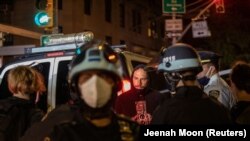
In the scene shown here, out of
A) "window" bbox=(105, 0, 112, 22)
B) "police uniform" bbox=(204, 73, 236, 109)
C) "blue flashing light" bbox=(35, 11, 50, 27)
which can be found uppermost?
"window" bbox=(105, 0, 112, 22)

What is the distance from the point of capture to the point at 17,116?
Answer: 198 inches

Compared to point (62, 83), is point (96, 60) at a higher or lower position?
higher

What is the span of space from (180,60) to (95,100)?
142cm

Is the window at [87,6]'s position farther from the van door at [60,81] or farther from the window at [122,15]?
the van door at [60,81]

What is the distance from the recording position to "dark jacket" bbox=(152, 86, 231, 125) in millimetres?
3848

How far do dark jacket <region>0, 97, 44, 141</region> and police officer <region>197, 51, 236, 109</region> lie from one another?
1982 millimetres

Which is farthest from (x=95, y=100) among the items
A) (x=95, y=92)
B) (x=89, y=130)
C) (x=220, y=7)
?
(x=220, y=7)

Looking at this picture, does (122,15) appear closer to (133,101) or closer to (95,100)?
A: (133,101)

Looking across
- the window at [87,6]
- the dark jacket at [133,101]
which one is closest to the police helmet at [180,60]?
the dark jacket at [133,101]

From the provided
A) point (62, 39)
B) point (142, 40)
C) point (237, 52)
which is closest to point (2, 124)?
point (62, 39)

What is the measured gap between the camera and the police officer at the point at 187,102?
386 centimetres

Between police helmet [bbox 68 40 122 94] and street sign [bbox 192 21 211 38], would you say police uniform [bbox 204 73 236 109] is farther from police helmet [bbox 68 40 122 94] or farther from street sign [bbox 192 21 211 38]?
street sign [bbox 192 21 211 38]

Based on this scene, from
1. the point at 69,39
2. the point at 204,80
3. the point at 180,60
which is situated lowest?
the point at 204,80

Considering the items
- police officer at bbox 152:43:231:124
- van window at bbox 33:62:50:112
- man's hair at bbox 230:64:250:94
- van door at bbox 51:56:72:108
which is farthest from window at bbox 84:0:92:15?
police officer at bbox 152:43:231:124
